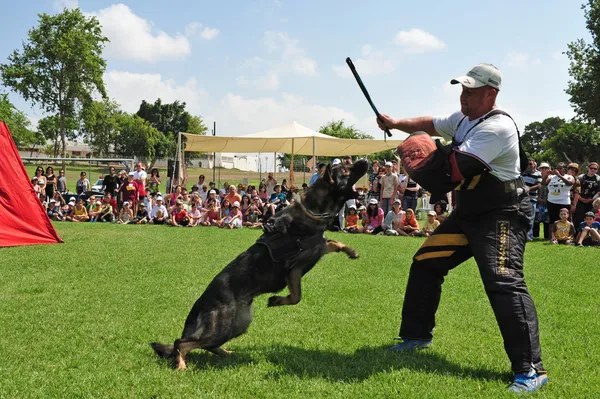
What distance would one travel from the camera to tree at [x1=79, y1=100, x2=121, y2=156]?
143 ft

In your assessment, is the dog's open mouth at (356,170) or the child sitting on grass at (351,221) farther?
the child sitting on grass at (351,221)

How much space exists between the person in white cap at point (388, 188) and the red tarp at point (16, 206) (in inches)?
343

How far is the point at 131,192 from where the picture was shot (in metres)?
16.8

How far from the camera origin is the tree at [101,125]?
43.6m

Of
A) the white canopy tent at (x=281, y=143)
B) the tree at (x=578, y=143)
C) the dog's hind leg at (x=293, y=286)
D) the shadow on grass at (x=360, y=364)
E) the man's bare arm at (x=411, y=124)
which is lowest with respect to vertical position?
the shadow on grass at (x=360, y=364)

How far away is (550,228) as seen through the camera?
39.9 feet

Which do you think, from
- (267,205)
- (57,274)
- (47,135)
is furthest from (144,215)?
(47,135)

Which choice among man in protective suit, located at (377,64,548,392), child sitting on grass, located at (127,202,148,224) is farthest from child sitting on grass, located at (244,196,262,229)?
man in protective suit, located at (377,64,548,392)

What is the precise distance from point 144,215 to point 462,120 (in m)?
14.1

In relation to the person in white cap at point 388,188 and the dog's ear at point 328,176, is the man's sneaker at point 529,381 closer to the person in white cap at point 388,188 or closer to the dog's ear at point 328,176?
the dog's ear at point 328,176

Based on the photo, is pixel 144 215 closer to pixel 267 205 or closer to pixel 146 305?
pixel 267 205

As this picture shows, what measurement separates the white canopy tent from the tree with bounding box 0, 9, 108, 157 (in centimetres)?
2722

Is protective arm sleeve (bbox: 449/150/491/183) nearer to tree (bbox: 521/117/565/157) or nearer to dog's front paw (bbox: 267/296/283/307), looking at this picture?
dog's front paw (bbox: 267/296/283/307)

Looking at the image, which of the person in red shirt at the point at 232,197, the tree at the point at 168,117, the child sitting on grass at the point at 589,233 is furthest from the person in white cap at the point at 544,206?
the tree at the point at 168,117
